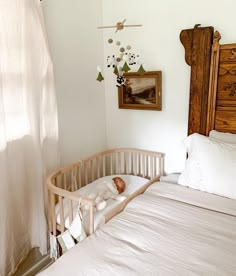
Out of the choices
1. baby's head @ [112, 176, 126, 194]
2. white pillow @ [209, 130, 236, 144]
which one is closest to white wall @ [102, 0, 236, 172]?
white pillow @ [209, 130, 236, 144]

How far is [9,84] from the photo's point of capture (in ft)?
5.64

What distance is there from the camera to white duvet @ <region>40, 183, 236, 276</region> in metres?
1.19

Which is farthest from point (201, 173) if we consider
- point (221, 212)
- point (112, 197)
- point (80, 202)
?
point (80, 202)

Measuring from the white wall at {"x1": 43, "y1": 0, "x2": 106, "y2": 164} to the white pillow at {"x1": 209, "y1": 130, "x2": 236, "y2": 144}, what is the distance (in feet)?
3.70

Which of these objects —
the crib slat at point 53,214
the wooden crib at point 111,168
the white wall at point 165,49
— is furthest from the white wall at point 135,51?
the crib slat at point 53,214

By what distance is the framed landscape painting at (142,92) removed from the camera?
2.36 m

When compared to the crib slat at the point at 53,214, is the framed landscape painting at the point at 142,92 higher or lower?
higher

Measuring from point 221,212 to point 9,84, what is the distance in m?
1.56

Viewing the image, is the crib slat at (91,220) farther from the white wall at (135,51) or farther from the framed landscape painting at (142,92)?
the framed landscape painting at (142,92)

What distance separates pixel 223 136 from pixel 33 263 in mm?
1768

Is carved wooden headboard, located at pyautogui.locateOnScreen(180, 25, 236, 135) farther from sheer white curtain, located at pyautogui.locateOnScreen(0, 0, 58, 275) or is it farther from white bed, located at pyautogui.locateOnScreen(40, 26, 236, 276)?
sheer white curtain, located at pyautogui.locateOnScreen(0, 0, 58, 275)

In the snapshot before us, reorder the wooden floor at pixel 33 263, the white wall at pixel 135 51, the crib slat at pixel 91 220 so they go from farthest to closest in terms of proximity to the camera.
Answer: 1. the white wall at pixel 135 51
2. the wooden floor at pixel 33 263
3. the crib slat at pixel 91 220

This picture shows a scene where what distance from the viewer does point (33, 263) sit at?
2072 mm

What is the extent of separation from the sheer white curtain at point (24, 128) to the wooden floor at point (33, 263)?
0.39 ft
